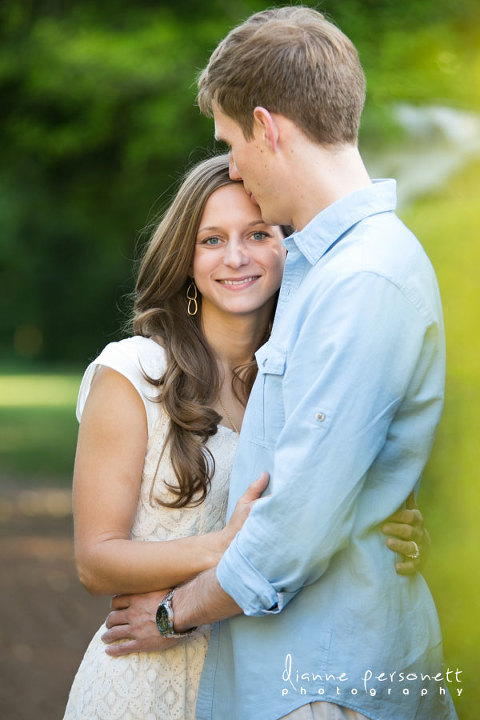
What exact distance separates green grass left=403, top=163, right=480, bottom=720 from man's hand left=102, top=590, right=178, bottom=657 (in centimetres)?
84

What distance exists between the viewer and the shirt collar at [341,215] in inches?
95.4

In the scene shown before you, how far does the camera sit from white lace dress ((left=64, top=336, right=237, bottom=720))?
9.40 ft

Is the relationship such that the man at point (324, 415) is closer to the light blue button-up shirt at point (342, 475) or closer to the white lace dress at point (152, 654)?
the light blue button-up shirt at point (342, 475)

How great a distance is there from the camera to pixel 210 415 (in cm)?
307

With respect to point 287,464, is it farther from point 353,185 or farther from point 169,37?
point 169,37

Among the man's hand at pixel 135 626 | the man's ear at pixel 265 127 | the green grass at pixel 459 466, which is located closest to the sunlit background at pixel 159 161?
the green grass at pixel 459 466

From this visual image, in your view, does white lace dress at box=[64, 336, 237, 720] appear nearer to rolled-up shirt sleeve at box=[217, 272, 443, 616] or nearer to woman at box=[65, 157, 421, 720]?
woman at box=[65, 157, 421, 720]

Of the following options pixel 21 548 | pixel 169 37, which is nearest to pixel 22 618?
pixel 21 548

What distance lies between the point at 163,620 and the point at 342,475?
848 mm

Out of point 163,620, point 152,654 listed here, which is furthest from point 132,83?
point 163,620

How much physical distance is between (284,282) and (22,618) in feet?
17.9

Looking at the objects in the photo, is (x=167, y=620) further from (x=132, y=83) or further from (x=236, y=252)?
(x=132, y=83)

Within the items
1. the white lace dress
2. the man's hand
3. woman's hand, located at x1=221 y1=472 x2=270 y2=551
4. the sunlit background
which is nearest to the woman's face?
the white lace dress

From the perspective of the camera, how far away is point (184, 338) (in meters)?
3.27
